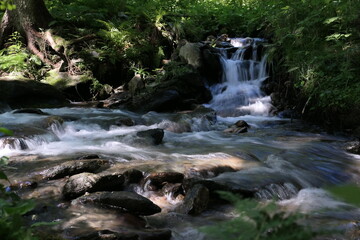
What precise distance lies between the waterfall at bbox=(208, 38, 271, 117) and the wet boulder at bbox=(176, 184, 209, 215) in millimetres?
6482

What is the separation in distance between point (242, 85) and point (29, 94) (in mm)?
7096

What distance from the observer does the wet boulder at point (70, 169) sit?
4490 mm

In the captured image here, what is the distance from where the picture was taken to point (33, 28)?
1203cm

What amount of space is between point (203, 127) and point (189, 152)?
255 cm

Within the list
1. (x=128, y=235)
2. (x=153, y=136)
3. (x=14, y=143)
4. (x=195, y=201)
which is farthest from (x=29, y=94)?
(x=128, y=235)

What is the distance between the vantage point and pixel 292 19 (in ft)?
32.3

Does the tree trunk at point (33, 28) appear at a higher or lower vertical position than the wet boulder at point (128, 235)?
higher

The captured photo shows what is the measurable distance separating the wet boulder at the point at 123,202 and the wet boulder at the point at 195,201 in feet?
1.02

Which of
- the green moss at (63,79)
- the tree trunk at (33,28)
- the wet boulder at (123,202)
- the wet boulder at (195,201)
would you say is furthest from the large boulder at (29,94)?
the wet boulder at (195,201)

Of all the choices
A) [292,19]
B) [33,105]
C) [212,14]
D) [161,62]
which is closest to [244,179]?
[292,19]

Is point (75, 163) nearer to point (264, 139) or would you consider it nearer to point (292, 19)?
point (264, 139)

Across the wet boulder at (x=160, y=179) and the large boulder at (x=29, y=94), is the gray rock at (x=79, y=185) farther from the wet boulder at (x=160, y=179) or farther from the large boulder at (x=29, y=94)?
the large boulder at (x=29, y=94)

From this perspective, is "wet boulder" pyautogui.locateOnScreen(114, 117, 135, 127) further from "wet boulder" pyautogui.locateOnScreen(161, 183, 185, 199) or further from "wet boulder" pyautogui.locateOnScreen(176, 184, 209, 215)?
"wet boulder" pyautogui.locateOnScreen(176, 184, 209, 215)

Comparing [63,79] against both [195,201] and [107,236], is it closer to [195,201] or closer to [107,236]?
[195,201]
